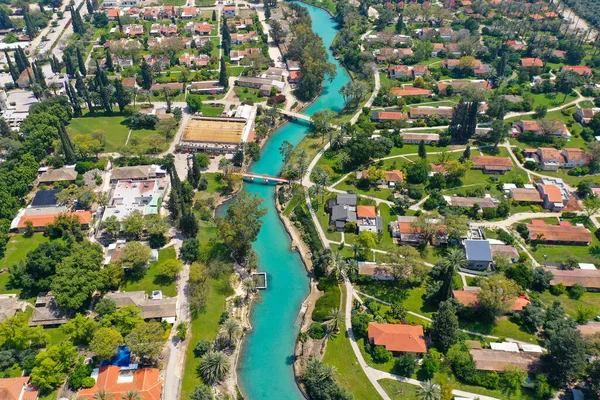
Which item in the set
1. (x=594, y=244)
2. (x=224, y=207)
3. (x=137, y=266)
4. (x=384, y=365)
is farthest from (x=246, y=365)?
(x=594, y=244)

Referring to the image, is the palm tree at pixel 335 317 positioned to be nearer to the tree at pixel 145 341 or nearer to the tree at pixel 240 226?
the tree at pixel 240 226

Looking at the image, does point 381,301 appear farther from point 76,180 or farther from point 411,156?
point 76,180

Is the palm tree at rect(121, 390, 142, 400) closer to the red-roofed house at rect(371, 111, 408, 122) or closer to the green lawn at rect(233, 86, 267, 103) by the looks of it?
the red-roofed house at rect(371, 111, 408, 122)

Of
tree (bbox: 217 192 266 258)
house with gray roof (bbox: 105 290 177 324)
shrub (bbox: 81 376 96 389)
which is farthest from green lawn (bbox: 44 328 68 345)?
tree (bbox: 217 192 266 258)

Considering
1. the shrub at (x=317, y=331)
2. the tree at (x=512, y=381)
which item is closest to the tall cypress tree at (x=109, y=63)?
the shrub at (x=317, y=331)

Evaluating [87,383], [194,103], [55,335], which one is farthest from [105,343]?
[194,103]
